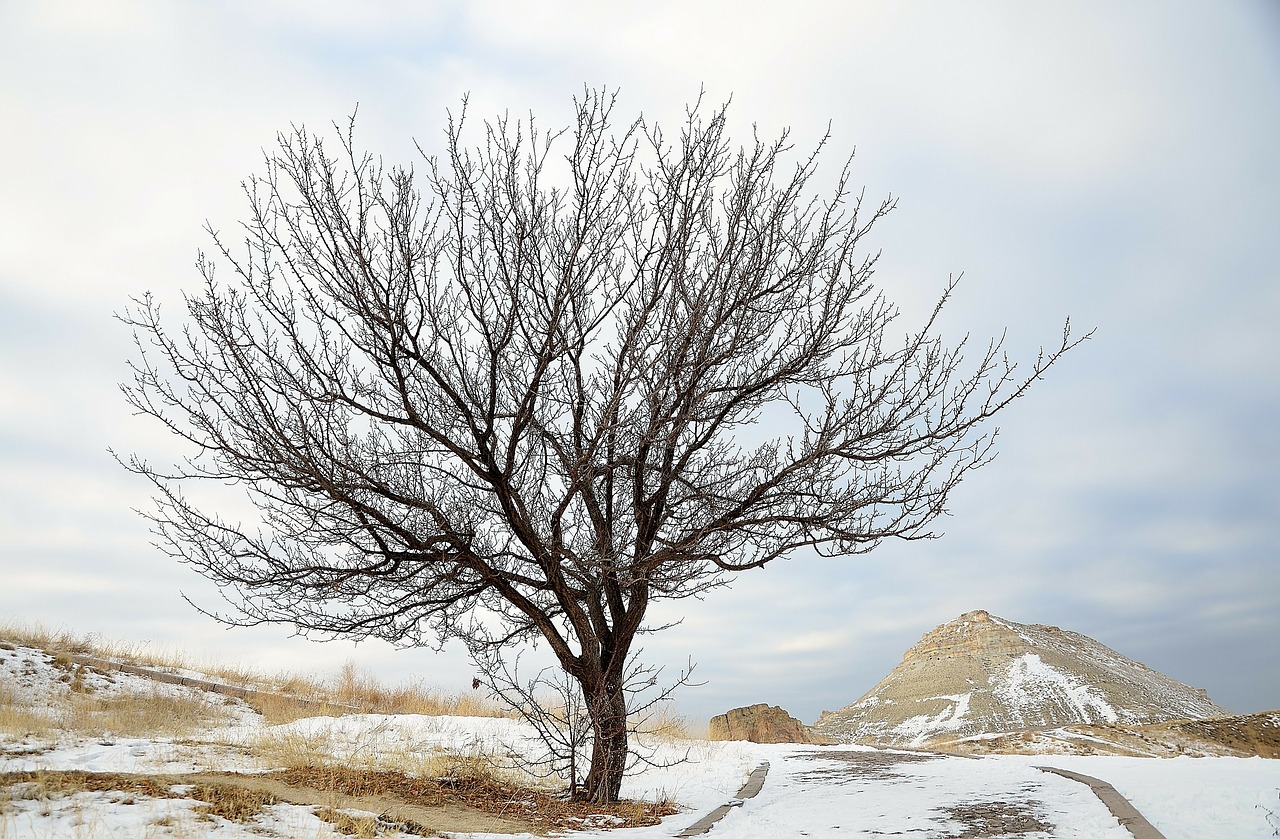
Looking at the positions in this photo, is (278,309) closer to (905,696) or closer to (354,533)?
(354,533)

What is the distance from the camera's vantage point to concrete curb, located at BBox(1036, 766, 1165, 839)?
5531 mm

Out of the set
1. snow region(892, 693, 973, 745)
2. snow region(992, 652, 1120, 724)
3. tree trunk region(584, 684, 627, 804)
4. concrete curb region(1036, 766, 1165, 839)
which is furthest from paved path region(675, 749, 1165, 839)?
snow region(992, 652, 1120, 724)

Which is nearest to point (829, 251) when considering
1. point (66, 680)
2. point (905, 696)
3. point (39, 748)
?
point (39, 748)

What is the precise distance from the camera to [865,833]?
20.4 ft

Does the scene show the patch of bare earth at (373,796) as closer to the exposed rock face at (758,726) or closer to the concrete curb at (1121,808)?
the concrete curb at (1121,808)

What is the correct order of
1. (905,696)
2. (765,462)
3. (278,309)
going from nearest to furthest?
(278,309), (765,462), (905,696)

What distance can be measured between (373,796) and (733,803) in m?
3.65

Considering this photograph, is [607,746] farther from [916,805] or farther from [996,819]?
[996,819]

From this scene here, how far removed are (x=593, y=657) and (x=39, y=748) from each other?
5.36 m

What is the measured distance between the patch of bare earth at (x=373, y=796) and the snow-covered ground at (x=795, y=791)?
165mm

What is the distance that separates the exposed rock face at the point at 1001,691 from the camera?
2331 centimetres

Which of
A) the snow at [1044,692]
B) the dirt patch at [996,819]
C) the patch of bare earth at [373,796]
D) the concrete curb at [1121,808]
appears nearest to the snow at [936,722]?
the snow at [1044,692]

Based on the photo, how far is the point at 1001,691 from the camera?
80.7 feet

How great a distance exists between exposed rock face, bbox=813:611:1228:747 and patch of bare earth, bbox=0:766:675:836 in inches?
621
